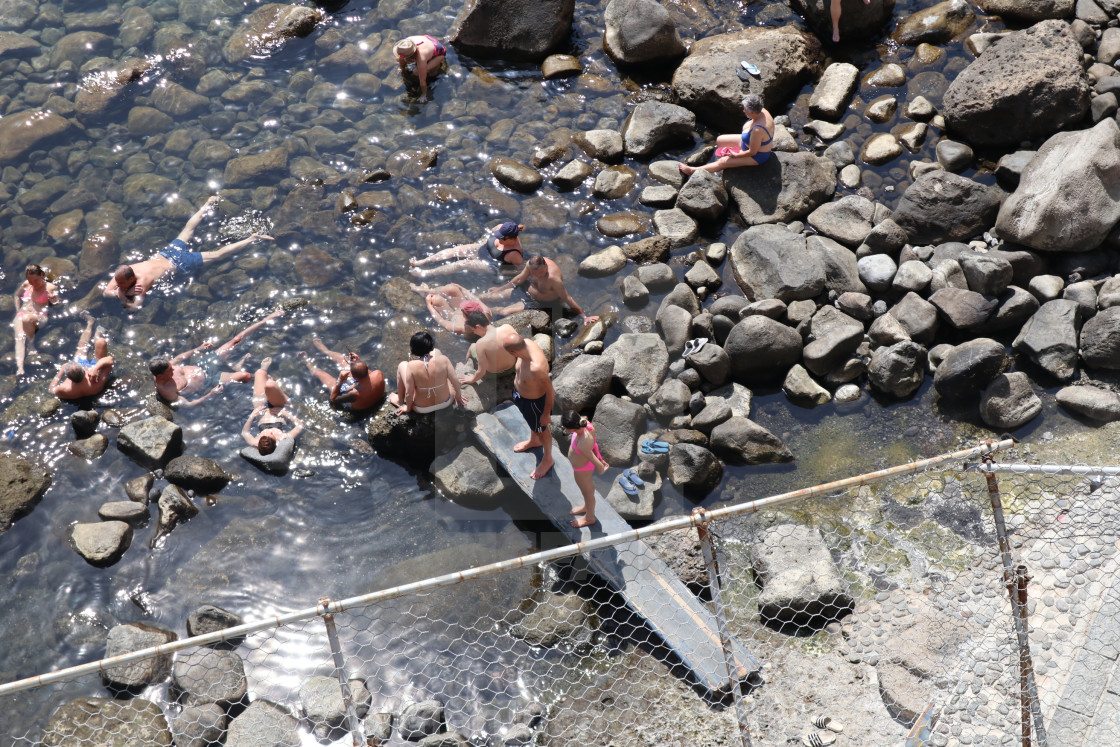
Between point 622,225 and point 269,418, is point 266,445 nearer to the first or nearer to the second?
point 269,418

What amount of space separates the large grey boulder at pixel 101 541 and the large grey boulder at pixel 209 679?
5.50 ft

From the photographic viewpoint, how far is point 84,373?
375 inches

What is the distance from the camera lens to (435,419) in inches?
350

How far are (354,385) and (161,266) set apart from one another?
12.0ft

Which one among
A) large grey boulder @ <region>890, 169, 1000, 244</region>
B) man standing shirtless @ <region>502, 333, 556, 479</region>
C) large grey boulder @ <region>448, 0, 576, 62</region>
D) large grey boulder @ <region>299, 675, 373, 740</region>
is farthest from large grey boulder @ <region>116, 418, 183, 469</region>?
large grey boulder @ <region>890, 169, 1000, 244</region>

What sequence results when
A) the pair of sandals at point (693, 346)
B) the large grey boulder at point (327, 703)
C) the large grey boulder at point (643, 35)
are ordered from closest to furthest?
the large grey boulder at point (327, 703) < the pair of sandals at point (693, 346) < the large grey boulder at point (643, 35)

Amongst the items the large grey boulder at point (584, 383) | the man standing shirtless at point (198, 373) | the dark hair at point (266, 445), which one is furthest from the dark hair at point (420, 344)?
the man standing shirtless at point (198, 373)

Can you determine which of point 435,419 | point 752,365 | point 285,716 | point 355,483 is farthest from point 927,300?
point 285,716

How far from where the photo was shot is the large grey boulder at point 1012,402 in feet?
27.5

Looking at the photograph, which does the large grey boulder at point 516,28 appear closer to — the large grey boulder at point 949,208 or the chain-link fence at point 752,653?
the large grey boulder at point 949,208

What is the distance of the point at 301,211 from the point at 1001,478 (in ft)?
30.2

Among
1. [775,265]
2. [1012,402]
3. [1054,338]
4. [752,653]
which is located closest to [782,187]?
[775,265]

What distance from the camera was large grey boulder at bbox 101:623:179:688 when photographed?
7.23 m

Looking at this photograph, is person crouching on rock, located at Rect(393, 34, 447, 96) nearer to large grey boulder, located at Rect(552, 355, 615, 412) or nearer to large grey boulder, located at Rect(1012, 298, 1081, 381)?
large grey boulder, located at Rect(552, 355, 615, 412)
